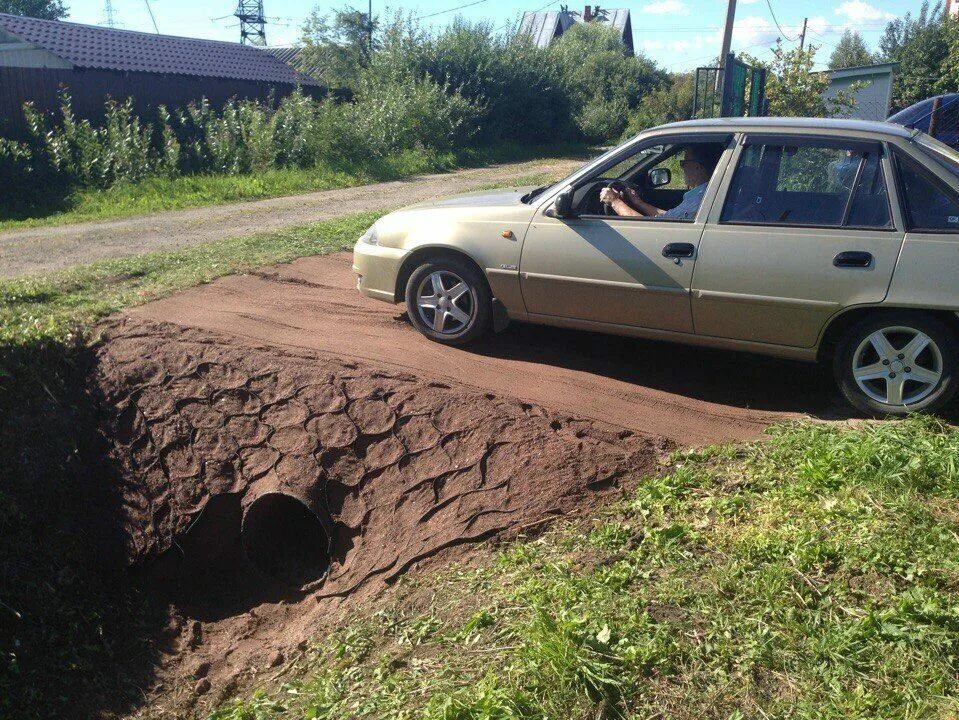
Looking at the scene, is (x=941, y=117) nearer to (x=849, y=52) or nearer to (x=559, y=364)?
(x=559, y=364)

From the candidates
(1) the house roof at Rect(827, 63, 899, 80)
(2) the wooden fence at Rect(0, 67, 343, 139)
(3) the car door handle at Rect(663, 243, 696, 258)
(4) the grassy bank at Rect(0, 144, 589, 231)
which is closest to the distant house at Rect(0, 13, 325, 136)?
(2) the wooden fence at Rect(0, 67, 343, 139)

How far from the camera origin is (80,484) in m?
6.52

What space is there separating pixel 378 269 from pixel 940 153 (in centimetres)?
402

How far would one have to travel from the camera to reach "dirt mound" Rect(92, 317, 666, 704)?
5094 mm

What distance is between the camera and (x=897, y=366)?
517 centimetres

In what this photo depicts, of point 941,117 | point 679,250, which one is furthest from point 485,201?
point 941,117

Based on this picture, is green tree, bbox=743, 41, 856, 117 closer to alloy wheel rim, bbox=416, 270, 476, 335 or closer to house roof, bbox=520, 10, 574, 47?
alloy wheel rim, bbox=416, 270, 476, 335

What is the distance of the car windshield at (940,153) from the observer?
517 cm

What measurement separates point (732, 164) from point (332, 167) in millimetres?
15401

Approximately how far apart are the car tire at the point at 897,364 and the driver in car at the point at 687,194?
4.43ft

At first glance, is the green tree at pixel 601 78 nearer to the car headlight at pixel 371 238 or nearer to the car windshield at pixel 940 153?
the car headlight at pixel 371 238

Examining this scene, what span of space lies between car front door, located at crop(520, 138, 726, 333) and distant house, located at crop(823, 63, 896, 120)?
542 inches

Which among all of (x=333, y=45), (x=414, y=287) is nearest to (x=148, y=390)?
(x=414, y=287)

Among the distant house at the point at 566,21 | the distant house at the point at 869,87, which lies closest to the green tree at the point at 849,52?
the distant house at the point at 566,21
